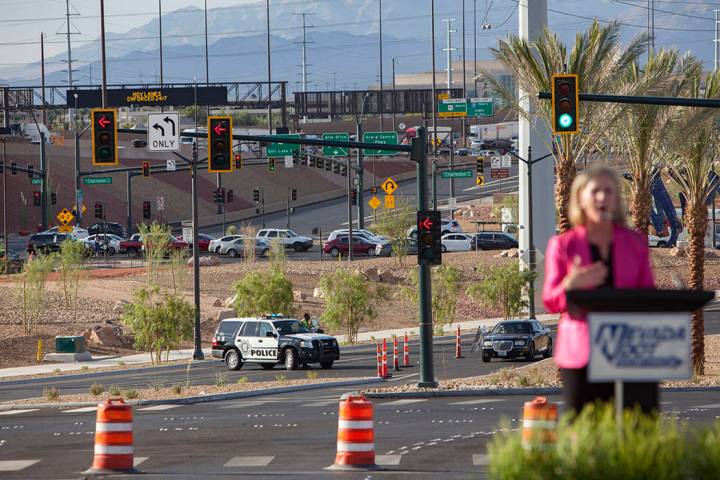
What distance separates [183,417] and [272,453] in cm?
629

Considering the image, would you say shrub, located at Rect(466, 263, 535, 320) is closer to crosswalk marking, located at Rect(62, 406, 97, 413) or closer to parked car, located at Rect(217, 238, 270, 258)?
crosswalk marking, located at Rect(62, 406, 97, 413)

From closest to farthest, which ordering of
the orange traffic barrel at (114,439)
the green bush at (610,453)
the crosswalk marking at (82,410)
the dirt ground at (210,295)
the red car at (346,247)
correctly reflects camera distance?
the green bush at (610,453)
the orange traffic barrel at (114,439)
the crosswalk marking at (82,410)
the dirt ground at (210,295)
the red car at (346,247)

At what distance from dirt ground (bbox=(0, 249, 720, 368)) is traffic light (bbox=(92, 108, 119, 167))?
15755mm

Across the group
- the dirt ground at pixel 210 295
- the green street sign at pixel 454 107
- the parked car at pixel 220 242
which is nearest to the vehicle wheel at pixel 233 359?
the dirt ground at pixel 210 295

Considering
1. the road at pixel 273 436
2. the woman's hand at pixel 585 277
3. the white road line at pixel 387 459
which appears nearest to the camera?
the woman's hand at pixel 585 277

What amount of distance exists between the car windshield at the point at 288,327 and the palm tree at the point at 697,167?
39.2 ft

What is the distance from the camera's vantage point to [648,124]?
1323 inches

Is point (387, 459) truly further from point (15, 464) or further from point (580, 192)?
point (580, 192)

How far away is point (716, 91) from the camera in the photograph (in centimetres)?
3372

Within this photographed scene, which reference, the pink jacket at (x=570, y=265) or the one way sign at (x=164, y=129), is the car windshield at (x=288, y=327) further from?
the pink jacket at (x=570, y=265)

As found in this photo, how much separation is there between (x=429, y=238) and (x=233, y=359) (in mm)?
12609

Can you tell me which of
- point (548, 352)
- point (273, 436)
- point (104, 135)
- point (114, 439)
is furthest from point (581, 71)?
point (114, 439)

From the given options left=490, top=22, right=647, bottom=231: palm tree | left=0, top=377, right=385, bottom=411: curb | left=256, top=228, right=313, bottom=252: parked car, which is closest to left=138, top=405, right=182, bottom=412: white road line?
left=0, top=377, right=385, bottom=411: curb

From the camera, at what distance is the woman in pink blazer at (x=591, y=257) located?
8.02 meters
